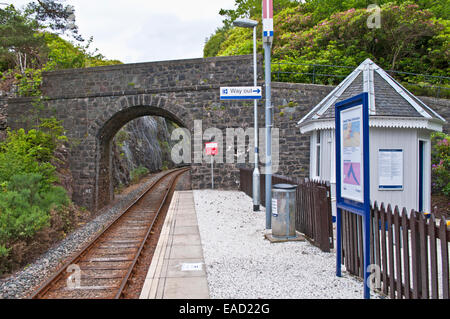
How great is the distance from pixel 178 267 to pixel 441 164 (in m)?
11.3

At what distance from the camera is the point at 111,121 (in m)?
16.2

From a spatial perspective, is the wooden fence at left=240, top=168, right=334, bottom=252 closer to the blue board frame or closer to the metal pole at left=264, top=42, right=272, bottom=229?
the metal pole at left=264, top=42, right=272, bottom=229

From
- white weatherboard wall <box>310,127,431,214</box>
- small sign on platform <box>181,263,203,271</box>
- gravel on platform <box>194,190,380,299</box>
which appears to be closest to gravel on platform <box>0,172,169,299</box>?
small sign on platform <box>181,263,203,271</box>

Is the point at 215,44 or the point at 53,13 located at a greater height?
the point at 215,44

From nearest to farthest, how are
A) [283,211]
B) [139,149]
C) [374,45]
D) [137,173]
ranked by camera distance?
[283,211]
[374,45]
[137,173]
[139,149]

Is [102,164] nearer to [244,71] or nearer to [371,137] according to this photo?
[244,71]

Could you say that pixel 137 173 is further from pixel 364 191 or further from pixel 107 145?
pixel 364 191

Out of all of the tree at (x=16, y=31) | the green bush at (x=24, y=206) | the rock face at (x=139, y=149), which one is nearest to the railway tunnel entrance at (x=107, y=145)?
the rock face at (x=139, y=149)

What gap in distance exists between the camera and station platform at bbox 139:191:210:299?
4527 millimetres

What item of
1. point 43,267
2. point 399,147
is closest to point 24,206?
point 43,267

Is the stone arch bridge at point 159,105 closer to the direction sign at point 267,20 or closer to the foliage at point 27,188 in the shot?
the foliage at point 27,188

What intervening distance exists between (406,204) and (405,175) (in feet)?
2.37

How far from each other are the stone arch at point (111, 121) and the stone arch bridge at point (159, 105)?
5 centimetres

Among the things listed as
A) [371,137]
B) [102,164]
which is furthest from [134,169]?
[371,137]
